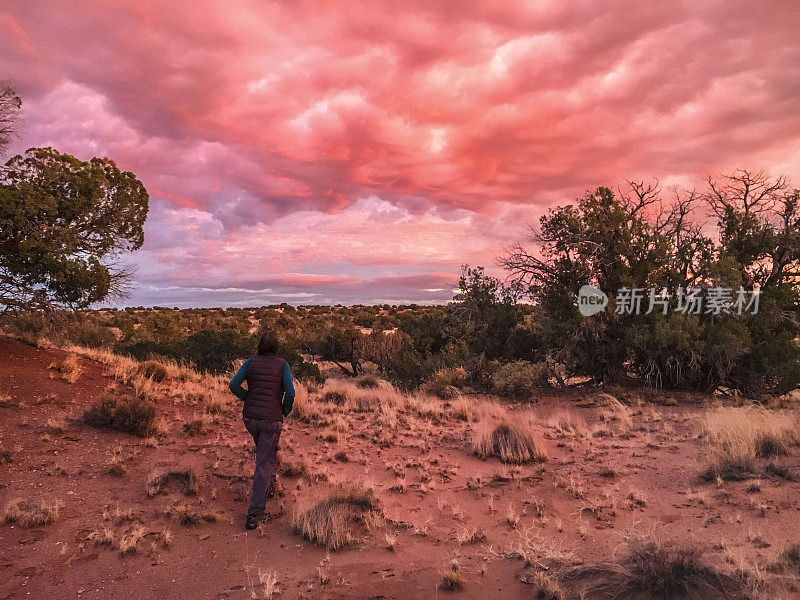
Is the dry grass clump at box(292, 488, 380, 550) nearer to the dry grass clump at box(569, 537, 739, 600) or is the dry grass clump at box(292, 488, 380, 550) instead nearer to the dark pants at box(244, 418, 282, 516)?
the dark pants at box(244, 418, 282, 516)

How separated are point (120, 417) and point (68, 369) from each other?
12.4 ft

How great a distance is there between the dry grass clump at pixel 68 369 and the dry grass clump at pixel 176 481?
5.76m

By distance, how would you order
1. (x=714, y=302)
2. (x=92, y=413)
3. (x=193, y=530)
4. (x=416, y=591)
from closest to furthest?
(x=416, y=591) < (x=193, y=530) < (x=92, y=413) < (x=714, y=302)

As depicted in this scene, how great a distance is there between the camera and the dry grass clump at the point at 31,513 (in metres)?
5.83

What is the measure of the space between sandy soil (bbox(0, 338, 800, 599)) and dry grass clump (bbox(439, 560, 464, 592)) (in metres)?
0.09

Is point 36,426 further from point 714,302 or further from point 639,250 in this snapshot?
point 714,302

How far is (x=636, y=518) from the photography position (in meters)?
6.42

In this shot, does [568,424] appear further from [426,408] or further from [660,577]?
[660,577]

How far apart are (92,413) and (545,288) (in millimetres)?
15535

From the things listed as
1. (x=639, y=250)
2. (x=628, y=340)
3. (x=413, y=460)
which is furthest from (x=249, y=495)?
(x=639, y=250)

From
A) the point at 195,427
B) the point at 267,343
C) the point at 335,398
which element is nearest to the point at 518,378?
the point at 335,398
